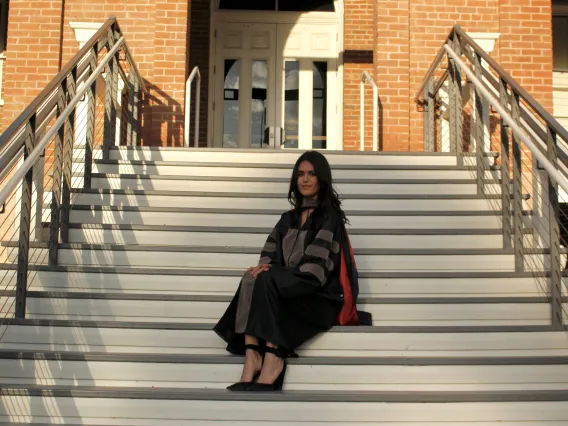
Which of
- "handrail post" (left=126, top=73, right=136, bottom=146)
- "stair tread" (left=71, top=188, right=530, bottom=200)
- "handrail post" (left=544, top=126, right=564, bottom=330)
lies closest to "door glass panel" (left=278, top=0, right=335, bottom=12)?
"handrail post" (left=126, top=73, right=136, bottom=146)

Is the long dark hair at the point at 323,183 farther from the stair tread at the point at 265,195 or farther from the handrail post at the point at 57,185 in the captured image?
the handrail post at the point at 57,185

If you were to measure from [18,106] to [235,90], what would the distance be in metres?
3.17

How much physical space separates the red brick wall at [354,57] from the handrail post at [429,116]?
237cm

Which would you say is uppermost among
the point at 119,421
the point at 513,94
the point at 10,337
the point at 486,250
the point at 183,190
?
the point at 513,94

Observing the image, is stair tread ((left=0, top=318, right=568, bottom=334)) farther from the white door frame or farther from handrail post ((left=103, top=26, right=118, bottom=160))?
the white door frame

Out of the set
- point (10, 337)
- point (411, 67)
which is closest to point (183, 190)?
point (10, 337)

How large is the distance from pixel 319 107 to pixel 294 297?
22.2 ft

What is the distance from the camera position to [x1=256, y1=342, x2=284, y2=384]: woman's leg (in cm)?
344

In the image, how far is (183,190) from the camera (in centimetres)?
543

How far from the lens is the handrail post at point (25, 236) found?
3910 millimetres

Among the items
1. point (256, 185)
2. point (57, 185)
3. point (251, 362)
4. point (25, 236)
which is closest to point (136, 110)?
point (256, 185)

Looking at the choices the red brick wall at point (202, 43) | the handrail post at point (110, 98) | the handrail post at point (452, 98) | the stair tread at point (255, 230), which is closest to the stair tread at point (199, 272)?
the stair tread at point (255, 230)

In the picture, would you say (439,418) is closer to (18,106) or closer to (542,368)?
(542,368)

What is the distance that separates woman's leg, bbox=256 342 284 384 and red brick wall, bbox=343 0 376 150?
642 centimetres
